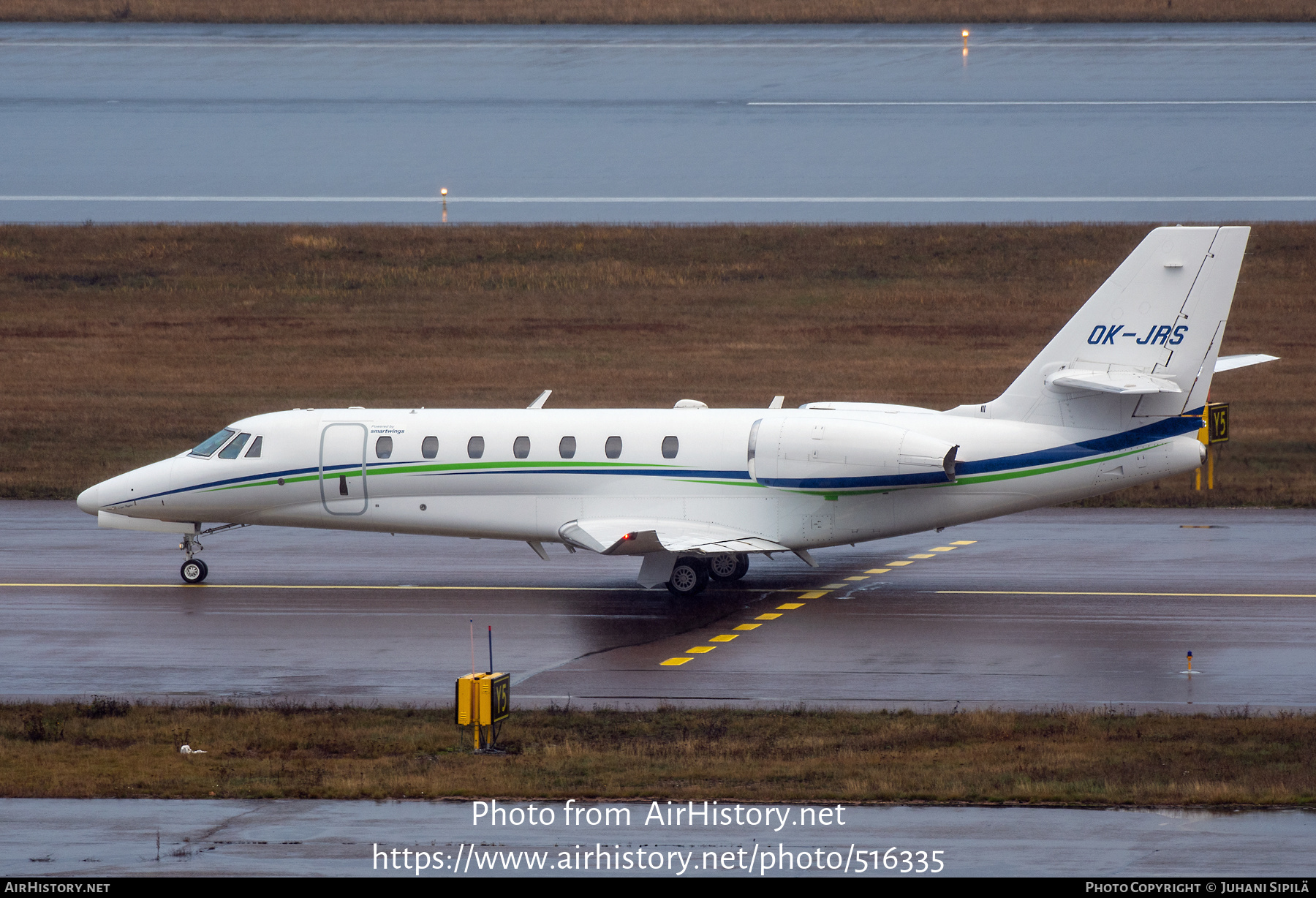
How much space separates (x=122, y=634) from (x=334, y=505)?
467 centimetres

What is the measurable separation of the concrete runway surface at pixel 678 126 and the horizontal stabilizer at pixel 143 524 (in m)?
29.0

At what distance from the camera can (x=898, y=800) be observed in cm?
1636

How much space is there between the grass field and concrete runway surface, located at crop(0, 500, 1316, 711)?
124cm

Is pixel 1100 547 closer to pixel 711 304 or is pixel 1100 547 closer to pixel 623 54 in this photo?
pixel 711 304

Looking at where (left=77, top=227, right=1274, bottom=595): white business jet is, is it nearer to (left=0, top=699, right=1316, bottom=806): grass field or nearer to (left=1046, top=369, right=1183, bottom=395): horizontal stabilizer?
(left=1046, top=369, right=1183, bottom=395): horizontal stabilizer

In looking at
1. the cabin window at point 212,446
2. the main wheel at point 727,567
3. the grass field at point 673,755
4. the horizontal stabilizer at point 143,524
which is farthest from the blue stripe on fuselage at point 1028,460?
the horizontal stabilizer at point 143,524

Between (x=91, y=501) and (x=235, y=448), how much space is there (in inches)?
114

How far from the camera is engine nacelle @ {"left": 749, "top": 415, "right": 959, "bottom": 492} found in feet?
87.5

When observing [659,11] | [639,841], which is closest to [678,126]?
[659,11]

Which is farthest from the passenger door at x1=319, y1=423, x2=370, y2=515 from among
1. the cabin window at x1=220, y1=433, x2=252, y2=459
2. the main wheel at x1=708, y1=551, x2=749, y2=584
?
the main wheel at x1=708, y1=551, x2=749, y2=584

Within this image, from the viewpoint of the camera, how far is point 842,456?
26938 mm

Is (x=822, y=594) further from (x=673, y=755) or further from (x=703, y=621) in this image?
(x=673, y=755)

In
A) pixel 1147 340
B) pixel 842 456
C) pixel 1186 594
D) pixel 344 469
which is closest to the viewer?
pixel 1147 340
